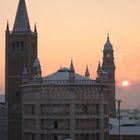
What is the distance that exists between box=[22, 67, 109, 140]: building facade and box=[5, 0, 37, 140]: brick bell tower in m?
17.4

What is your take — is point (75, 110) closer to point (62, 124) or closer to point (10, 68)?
point (62, 124)

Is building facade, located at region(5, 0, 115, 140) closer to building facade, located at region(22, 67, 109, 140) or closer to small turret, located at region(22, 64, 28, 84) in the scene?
building facade, located at region(22, 67, 109, 140)

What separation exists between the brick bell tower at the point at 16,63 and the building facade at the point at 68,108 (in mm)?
17361

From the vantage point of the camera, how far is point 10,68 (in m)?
122

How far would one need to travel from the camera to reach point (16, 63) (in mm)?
121938

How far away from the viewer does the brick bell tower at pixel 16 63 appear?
396 feet

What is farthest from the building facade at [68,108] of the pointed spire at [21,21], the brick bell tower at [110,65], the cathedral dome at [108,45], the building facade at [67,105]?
the cathedral dome at [108,45]

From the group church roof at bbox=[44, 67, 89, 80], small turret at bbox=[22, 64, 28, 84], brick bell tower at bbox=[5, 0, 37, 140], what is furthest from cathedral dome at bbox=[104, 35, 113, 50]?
church roof at bbox=[44, 67, 89, 80]

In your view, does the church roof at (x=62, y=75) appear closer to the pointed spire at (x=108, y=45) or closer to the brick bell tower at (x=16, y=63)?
the brick bell tower at (x=16, y=63)

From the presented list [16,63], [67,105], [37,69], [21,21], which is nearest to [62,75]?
[37,69]

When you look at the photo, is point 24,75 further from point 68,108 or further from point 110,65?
point 110,65

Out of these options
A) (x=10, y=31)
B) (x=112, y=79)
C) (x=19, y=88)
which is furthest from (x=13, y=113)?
(x=112, y=79)

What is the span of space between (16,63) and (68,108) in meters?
25.6

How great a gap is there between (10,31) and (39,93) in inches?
1021
